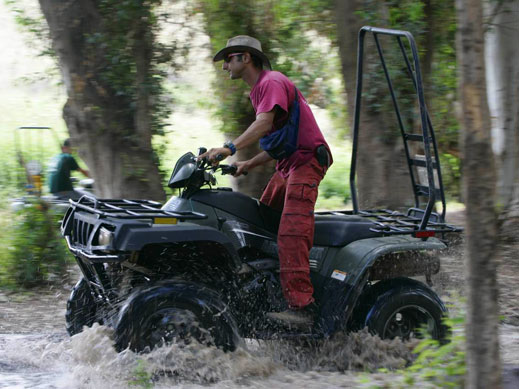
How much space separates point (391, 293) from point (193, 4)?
17.5 feet

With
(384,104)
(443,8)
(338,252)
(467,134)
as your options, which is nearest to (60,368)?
(338,252)

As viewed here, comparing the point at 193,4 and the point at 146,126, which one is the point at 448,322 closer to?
the point at 146,126

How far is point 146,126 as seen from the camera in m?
8.30

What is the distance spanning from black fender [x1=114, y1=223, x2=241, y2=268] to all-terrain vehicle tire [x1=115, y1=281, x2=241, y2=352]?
12.5 inches

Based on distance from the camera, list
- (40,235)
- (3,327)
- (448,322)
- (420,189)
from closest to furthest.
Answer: (448,322), (420,189), (3,327), (40,235)

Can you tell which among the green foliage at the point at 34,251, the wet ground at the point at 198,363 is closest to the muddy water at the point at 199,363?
→ the wet ground at the point at 198,363

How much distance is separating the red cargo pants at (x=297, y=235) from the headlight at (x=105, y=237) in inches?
45.4

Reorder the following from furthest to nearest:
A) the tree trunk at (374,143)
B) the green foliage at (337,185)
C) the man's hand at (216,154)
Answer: the green foliage at (337,185) → the tree trunk at (374,143) → the man's hand at (216,154)

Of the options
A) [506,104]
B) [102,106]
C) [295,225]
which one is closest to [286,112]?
[295,225]

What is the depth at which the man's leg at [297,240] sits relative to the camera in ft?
15.7

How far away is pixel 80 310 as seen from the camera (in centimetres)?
517

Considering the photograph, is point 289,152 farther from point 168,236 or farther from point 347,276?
point 168,236

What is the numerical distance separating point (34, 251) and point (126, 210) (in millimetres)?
3229

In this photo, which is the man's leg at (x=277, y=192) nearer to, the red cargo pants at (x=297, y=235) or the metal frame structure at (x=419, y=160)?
the red cargo pants at (x=297, y=235)
